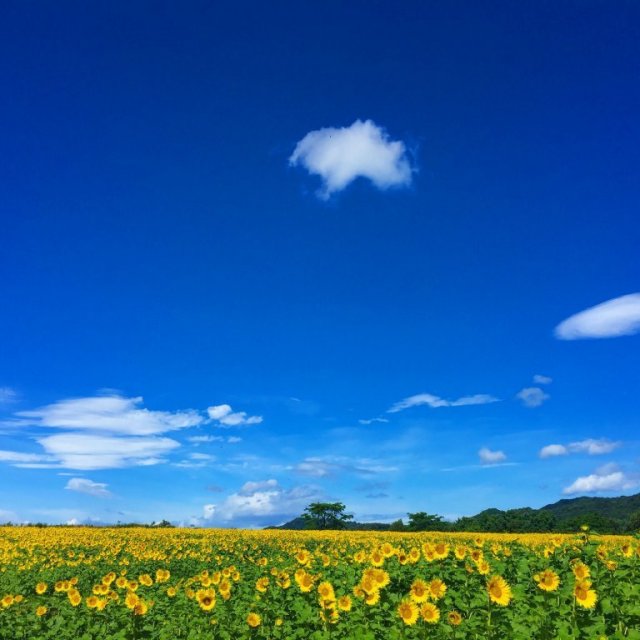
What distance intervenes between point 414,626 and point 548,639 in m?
1.66

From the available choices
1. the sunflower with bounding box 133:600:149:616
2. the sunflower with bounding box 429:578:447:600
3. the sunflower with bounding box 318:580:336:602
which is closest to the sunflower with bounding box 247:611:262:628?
the sunflower with bounding box 318:580:336:602

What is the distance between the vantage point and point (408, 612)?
667cm

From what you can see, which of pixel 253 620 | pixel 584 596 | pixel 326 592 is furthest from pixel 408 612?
pixel 253 620

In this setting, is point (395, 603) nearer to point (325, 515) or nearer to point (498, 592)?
point (498, 592)

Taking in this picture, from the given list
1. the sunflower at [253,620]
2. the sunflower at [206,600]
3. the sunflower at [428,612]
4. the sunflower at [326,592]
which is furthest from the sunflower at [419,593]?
the sunflower at [206,600]

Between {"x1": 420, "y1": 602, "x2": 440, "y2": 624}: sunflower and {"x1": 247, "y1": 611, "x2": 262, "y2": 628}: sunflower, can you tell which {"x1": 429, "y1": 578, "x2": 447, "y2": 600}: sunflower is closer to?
{"x1": 420, "y1": 602, "x2": 440, "y2": 624}: sunflower

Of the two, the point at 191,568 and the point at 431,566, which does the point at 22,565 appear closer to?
the point at 191,568

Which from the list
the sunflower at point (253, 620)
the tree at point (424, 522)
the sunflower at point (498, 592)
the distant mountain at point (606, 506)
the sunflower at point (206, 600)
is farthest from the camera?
the distant mountain at point (606, 506)

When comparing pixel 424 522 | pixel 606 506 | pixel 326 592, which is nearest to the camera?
pixel 326 592

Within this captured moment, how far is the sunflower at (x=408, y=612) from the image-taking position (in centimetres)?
661

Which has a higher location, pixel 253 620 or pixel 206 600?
pixel 206 600

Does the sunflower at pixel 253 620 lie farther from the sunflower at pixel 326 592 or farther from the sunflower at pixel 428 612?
the sunflower at pixel 428 612

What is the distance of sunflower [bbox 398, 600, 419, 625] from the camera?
6613 millimetres

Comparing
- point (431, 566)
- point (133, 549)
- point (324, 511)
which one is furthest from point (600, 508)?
point (431, 566)
